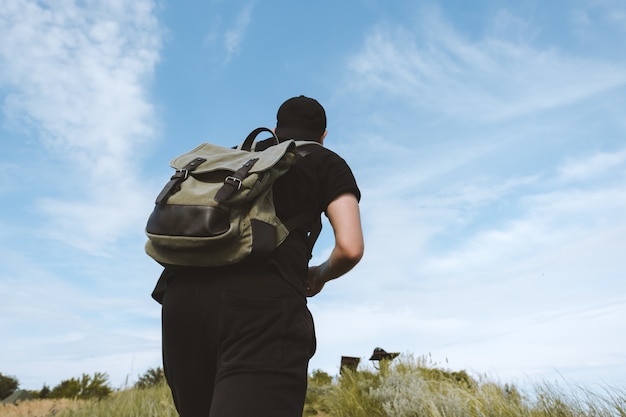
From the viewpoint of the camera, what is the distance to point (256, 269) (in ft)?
7.07

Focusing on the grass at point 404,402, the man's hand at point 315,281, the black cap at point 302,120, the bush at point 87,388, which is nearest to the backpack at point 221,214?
the man's hand at point 315,281

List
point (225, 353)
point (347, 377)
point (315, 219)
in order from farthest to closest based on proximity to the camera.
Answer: point (347, 377), point (315, 219), point (225, 353)

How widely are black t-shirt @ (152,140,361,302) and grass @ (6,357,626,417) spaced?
327 centimetres

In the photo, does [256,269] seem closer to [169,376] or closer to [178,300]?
[178,300]

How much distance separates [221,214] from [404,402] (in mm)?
5064

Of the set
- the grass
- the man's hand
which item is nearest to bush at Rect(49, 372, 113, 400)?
the grass

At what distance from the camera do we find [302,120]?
2828mm

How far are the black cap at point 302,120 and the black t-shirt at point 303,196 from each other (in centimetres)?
28

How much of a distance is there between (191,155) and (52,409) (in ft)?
24.9

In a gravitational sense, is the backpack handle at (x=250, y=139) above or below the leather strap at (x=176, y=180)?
above

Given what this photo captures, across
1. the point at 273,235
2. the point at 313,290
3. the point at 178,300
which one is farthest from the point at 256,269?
the point at 313,290

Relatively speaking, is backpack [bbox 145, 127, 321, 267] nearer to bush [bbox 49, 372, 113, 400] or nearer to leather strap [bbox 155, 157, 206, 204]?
leather strap [bbox 155, 157, 206, 204]

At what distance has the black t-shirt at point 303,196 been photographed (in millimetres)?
2256

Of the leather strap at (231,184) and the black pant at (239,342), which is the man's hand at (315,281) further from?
the leather strap at (231,184)
